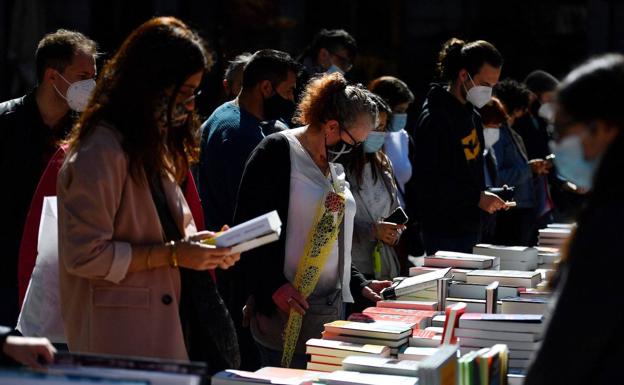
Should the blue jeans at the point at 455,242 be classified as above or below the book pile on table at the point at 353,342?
below

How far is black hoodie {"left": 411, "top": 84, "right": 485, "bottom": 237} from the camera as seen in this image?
6.24 m

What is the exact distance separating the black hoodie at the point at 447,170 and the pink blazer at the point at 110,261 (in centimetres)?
332

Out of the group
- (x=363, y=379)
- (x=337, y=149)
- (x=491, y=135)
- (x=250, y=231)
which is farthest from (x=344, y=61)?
(x=250, y=231)

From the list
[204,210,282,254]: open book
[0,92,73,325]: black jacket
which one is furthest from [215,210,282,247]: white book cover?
[0,92,73,325]: black jacket

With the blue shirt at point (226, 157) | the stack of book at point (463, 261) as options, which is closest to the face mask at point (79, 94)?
the blue shirt at point (226, 157)

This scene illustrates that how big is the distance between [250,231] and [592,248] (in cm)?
104

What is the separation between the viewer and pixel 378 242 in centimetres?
540

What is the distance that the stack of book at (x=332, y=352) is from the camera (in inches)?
145

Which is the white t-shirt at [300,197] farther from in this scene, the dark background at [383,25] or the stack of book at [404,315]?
the dark background at [383,25]

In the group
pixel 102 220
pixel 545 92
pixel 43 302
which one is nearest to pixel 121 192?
pixel 102 220

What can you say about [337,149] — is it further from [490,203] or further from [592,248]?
→ [592,248]

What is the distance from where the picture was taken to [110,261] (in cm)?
293

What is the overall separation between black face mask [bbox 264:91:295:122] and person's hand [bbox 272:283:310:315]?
171cm

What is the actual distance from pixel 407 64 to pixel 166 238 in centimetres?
1087
